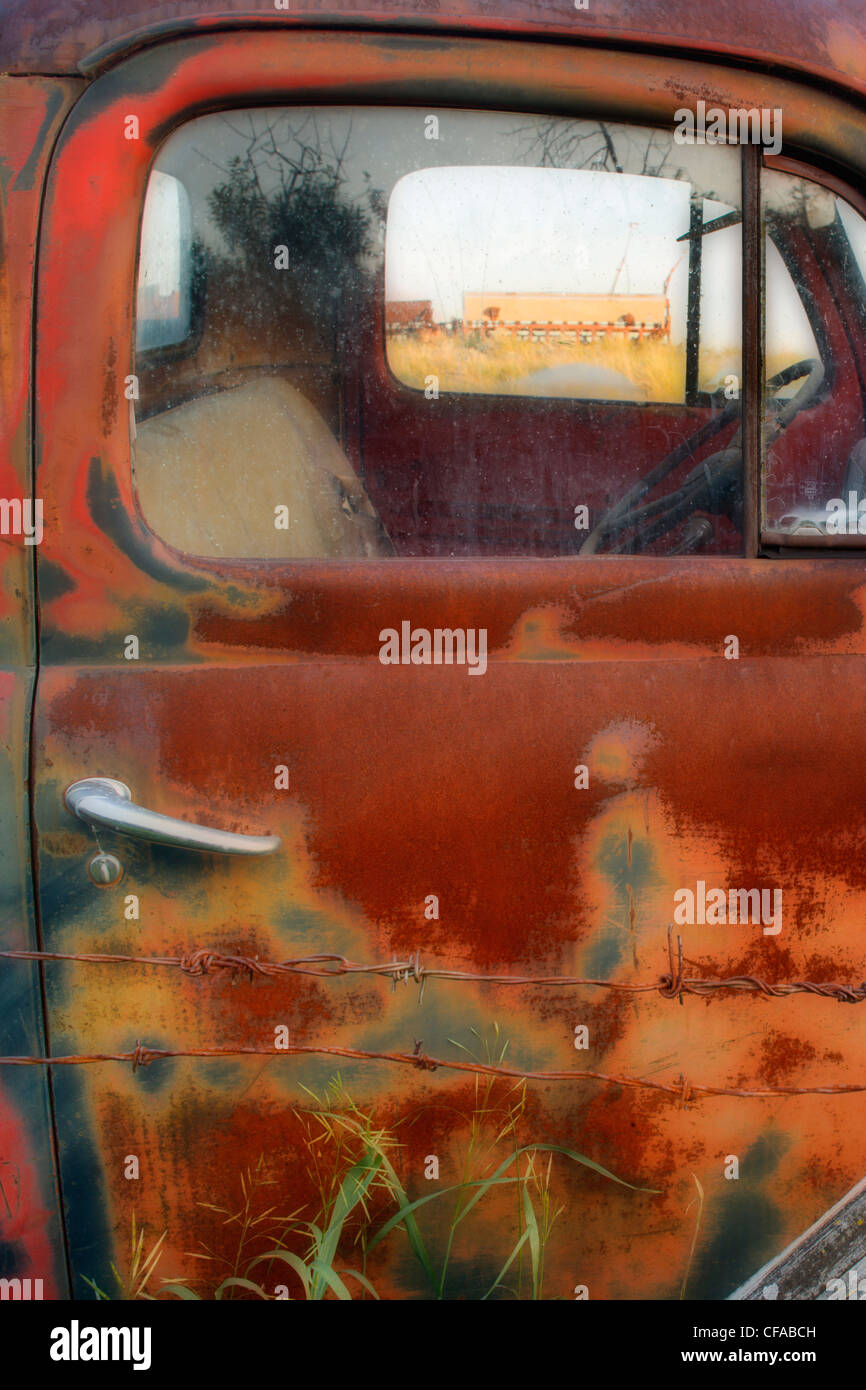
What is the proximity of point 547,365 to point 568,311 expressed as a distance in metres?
0.08

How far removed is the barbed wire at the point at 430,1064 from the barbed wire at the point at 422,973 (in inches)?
3.8

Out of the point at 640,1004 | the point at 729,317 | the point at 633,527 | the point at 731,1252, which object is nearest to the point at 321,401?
→ the point at 633,527

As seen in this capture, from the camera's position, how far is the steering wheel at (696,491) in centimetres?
147

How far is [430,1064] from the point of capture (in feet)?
4.53

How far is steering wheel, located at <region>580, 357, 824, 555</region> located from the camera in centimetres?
147

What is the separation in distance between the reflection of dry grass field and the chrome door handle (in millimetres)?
719

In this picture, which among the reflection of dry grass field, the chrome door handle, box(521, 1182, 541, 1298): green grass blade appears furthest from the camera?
the reflection of dry grass field

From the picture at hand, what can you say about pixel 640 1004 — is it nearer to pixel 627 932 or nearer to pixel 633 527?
pixel 627 932

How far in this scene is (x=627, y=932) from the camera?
1.41 metres

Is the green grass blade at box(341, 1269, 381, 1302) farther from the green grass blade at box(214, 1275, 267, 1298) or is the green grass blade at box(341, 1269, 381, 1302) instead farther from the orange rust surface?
the orange rust surface

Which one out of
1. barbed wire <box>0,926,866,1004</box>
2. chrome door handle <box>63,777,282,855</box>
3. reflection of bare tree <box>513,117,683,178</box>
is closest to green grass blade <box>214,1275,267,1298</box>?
barbed wire <box>0,926,866,1004</box>

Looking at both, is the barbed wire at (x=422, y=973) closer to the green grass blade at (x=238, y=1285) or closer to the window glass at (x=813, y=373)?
the green grass blade at (x=238, y=1285)

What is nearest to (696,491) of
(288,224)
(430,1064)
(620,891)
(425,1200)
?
(620,891)
